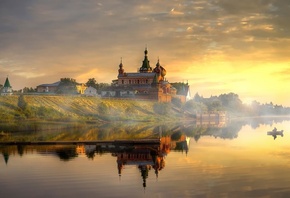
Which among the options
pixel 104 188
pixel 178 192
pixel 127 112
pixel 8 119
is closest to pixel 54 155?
pixel 104 188

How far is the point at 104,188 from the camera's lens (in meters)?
33.6

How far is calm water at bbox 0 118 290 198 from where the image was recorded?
3284 cm

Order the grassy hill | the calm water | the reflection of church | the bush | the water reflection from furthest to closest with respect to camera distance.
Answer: the bush
the grassy hill
the water reflection
the reflection of church
the calm water

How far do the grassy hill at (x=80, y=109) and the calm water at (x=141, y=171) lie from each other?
195 ft

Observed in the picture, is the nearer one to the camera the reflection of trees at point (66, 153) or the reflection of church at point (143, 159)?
the reflection of church at point (143, 159)

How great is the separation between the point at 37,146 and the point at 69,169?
18.7m

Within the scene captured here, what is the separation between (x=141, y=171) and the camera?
42.1 metres

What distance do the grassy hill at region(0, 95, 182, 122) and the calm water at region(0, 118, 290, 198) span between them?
59.5 metres

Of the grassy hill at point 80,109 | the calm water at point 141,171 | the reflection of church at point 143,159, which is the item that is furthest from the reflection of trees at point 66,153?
the grassy hill at point 80,109

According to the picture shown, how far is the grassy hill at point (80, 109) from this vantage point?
115875 mm

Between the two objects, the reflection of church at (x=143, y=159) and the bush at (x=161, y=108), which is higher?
the bush at (x=161, y=108)

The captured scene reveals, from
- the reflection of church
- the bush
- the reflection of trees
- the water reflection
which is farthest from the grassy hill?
the reflection of church

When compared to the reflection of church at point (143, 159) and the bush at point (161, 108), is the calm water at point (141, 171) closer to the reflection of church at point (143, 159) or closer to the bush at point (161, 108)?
the reflection of church at point (143, 159)

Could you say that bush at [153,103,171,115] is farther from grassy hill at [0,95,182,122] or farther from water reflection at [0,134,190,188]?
water reflection at [0,134,190,188]
